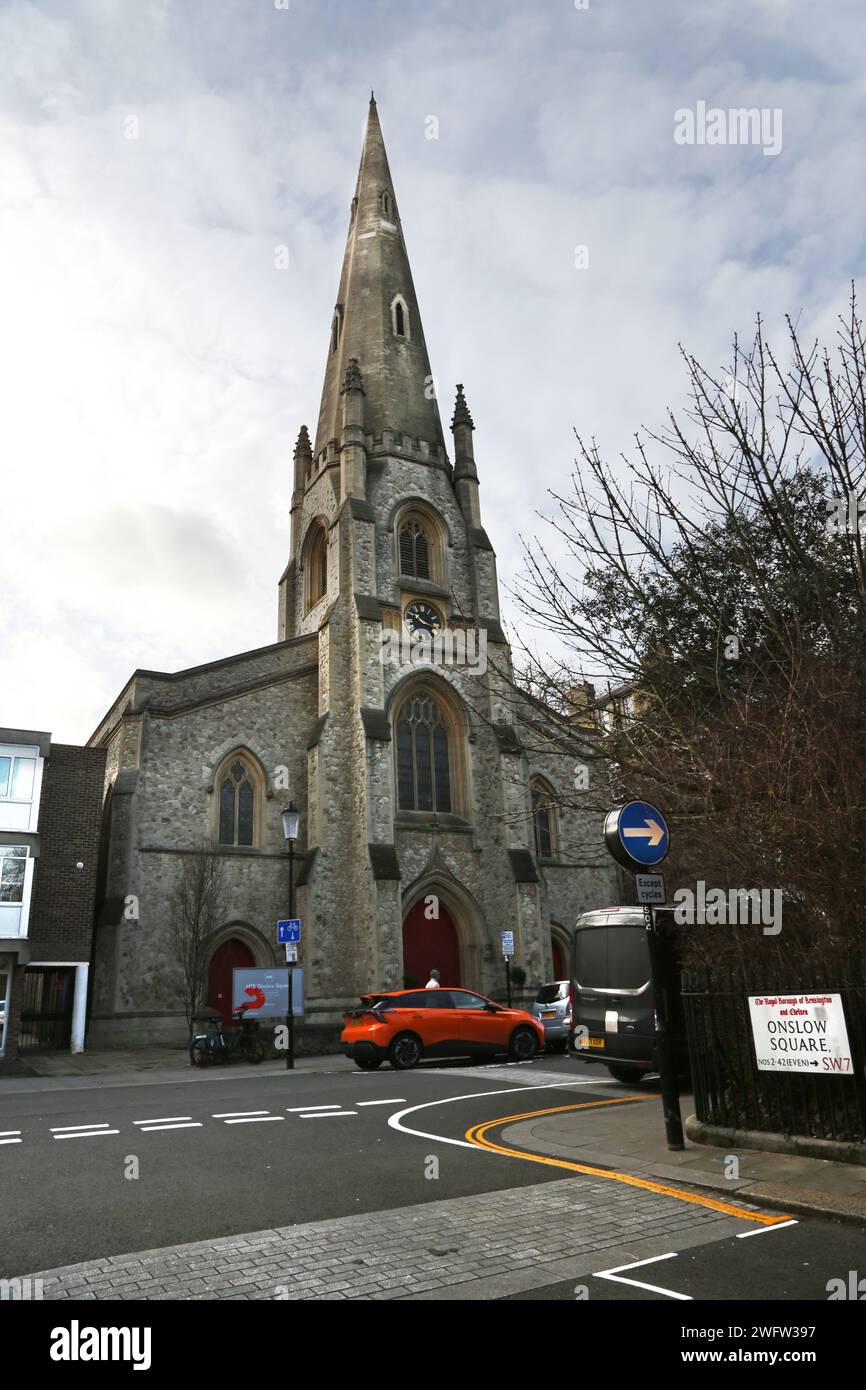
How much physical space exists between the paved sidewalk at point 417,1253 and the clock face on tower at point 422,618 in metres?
24.9

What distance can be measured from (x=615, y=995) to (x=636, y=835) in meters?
6.47

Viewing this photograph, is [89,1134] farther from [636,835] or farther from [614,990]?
[614,990]

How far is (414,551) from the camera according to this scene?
32.2 meters

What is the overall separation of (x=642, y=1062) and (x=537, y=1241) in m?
8.25

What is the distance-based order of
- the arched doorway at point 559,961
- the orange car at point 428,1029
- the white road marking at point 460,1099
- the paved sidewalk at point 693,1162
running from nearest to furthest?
1. the paved sidewalk at point 693,1162
2. the white road marking at point 460,1099
3. the orange car at point 428,1029
4. the arched doorway at point 559,961

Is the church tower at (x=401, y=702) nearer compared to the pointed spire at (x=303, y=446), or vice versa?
the church tower at (x=401, y=702)

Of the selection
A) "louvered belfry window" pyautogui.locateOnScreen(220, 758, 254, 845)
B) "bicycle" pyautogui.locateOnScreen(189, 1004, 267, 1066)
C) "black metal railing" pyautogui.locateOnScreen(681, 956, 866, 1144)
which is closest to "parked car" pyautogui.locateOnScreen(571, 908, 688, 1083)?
"black metal railing" pyautogui.locateOnScreen(681, 956, 866, 1144)

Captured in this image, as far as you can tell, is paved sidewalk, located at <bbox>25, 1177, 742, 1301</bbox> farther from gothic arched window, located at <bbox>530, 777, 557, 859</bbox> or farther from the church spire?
the church spire

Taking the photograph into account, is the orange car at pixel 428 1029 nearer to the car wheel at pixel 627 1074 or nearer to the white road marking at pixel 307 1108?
the car wheel at pixel 627 1074

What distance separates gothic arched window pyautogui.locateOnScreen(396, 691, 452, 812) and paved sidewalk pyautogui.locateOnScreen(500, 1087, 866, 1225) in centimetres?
1855

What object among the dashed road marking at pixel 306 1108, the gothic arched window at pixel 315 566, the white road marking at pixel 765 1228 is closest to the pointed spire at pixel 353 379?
the gothic arched window at pixel 315 566

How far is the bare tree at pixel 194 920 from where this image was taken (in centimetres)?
2388

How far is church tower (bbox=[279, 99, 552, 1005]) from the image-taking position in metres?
26.3
